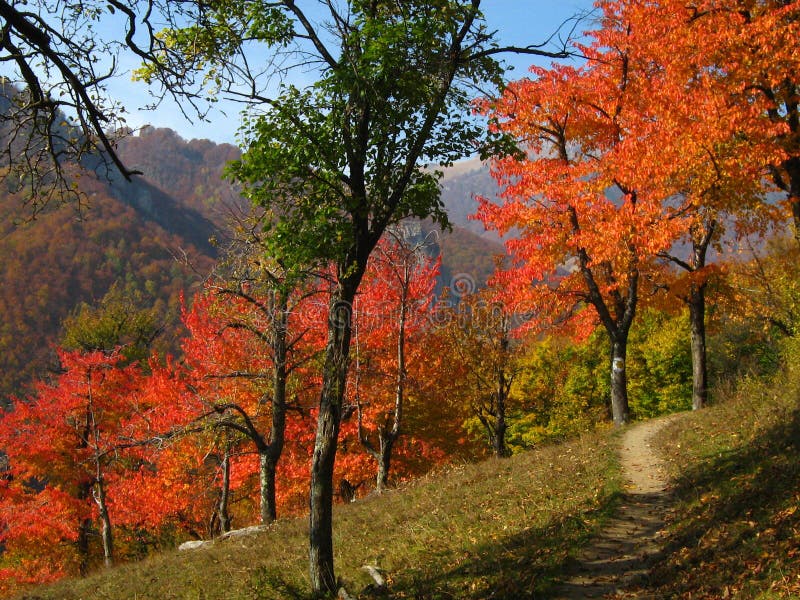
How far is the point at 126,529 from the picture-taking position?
3095 centimetres

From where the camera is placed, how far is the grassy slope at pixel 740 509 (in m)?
5.75

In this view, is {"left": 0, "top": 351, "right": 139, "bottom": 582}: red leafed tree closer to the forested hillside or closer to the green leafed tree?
the green leafed tree

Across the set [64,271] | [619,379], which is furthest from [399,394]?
[64,271]

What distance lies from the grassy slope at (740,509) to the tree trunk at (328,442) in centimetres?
409

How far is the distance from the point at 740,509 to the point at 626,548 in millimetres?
1531

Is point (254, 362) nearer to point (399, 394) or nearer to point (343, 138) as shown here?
point (399, 394)

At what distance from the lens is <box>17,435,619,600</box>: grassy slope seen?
7.64 metres

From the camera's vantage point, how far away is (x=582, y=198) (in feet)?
52.4

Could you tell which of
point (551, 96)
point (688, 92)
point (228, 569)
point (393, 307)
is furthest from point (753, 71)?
point (228, 569)

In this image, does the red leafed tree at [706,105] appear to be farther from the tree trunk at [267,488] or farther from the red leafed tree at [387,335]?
the tree trunk at [267,488]

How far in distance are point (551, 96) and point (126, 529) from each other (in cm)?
2991

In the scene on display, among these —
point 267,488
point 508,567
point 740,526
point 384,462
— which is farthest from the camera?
point 384,462

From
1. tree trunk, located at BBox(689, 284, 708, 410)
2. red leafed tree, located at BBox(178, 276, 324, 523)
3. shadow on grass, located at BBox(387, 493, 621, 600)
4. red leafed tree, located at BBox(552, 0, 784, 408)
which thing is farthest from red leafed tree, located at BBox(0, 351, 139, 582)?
tree trunk, located at BBox(689, 284, 708, 410)

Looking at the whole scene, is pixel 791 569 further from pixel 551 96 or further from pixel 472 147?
pixel 551 96
